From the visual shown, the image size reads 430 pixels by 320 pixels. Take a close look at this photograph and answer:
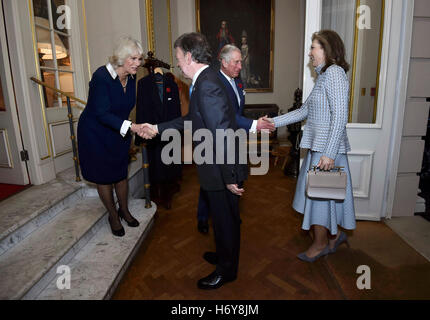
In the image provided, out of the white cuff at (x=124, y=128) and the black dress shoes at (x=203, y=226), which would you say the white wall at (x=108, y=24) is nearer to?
the white cuff at (x=124, y=128)

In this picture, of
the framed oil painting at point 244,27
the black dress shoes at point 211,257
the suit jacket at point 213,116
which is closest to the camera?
the suit jacket at point 213,116

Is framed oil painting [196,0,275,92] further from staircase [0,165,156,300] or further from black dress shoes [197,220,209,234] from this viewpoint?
staircase [0,165,156,300]

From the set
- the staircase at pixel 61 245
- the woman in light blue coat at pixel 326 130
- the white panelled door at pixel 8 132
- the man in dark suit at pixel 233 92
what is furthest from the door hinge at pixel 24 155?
the woman in light blue coat at pixel 326 130

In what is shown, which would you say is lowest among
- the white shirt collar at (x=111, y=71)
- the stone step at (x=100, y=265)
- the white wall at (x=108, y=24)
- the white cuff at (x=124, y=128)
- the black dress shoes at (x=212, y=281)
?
the black dress shoes at (x=212, y=281)

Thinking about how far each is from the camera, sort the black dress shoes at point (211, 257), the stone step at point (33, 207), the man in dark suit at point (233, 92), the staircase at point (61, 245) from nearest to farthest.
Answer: the staircase at point (61, 245) → the stone step at point (33, 207) → the black dress shoes at point (211, 257) → the man in dark suit at point (233, 92)

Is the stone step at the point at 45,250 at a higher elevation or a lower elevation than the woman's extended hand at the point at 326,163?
lower

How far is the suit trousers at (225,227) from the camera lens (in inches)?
63.2

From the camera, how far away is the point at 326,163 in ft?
5.48

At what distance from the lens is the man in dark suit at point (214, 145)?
4.74 ft

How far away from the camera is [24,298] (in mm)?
1437

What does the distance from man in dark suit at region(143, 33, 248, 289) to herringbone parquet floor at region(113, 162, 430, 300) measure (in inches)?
7.4

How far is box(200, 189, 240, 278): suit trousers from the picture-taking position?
5.27 feet

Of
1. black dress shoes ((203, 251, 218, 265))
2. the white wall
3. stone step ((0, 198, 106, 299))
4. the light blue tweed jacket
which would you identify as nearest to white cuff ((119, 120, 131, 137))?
stone step ((0, 198, 106, 299))

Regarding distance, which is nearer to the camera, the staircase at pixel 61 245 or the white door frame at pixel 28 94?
the staircase at pixel 61 245
